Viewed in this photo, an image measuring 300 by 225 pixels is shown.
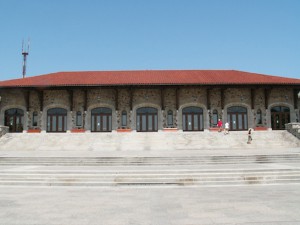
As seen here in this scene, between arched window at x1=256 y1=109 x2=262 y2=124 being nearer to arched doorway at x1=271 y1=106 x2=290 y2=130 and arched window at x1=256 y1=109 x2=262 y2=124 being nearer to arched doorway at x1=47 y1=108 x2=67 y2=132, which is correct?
arched doorway at x1=271 y1=106 x2=290 y2=130

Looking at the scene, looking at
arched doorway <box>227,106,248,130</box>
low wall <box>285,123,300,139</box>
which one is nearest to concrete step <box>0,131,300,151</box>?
low wall <box>285,123,300,139</box>

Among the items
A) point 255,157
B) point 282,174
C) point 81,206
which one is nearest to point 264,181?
point 282,174

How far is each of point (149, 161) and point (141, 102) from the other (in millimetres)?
13849

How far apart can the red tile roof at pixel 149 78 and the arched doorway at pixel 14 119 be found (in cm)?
264

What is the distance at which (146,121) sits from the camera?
1067 inches

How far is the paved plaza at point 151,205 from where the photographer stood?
206 inches

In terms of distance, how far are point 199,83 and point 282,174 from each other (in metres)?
16.7

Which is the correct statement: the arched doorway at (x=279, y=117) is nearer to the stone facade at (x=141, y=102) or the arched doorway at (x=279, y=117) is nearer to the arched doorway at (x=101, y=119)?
the stone facade at (x=141, y=102)

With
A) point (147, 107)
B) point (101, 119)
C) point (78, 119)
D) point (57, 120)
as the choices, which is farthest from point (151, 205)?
point (57, 120)

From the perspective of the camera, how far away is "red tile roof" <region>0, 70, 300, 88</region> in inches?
1023

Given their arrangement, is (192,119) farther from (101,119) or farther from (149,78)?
(101,119)

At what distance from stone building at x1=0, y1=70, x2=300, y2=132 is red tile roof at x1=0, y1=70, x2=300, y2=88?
200mm

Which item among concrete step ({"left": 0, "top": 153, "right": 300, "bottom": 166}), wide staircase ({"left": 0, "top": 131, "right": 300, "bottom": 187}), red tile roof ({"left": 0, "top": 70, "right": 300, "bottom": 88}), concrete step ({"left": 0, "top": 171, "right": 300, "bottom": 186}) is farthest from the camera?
red tile roof ({"left": 0, "top": 70, "right": 300, "bottom": 88})

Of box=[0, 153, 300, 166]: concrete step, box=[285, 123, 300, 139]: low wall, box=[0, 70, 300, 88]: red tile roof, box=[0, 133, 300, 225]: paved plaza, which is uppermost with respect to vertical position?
box=[0, 70, 300, 88]: red tile roof
